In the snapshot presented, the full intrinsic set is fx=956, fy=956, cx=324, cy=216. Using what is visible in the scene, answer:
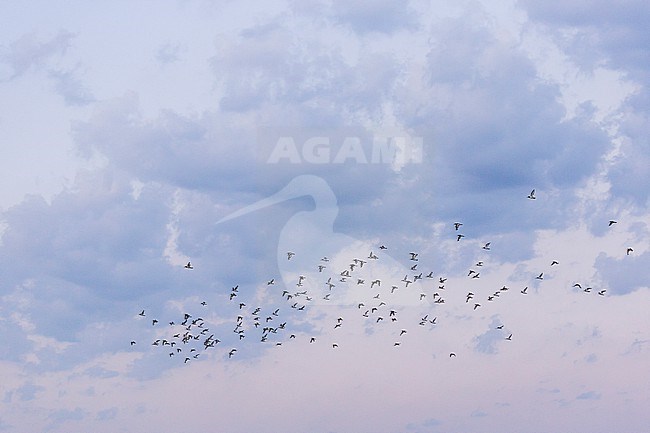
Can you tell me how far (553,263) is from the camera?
14962 centimetres

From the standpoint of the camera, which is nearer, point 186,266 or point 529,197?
point 529,197

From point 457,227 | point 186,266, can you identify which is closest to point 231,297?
point 186,266

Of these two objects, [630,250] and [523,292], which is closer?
[630,250]

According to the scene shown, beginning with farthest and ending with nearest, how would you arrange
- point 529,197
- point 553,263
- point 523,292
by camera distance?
point 523,292 → point 553,263 → point 529,197

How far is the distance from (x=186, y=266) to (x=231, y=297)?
9.81 m

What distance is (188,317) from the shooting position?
184 m

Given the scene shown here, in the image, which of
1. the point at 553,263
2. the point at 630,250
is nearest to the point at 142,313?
the point at 553,263

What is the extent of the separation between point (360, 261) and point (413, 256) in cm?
955

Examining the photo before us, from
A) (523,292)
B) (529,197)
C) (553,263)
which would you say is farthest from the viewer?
(523,292)

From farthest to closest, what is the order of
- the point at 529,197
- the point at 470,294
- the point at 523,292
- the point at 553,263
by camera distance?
the point at 470,294 → the point at 523,292 → the point at 553,263 → the point at 529,197

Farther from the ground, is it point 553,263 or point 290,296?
point 290,296

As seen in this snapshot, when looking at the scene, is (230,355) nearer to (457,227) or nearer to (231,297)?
(231,297)

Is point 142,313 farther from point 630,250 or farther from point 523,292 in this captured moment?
point 630,250

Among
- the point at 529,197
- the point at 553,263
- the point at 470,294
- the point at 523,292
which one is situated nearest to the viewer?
the point at 529,197
